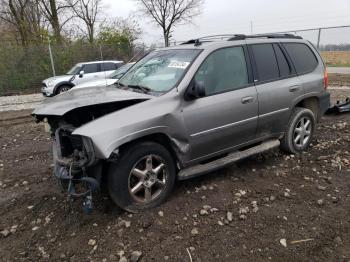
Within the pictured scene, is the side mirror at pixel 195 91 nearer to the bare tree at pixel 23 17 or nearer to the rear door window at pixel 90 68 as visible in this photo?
the rear door window at pixel 90 68

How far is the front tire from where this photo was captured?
3.40m

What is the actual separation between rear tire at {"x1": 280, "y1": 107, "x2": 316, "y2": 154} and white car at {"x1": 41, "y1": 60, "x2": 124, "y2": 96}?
10255 millimetres

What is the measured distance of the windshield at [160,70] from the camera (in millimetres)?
3928

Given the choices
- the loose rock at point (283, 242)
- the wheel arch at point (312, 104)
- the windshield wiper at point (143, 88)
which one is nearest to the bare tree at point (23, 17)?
the windshield wiper at point (143, 88)

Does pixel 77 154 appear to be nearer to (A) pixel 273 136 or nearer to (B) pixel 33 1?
(A) pixel 273 136

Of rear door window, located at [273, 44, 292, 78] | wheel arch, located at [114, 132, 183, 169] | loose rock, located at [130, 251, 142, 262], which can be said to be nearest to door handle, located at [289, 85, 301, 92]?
rear door window, located at [273, 44, 292, 78]

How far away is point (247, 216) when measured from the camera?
11.7 feet

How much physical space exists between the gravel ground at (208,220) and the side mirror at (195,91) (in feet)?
4.01

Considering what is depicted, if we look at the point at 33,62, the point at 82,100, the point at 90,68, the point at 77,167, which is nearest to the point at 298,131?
the point at 82,100

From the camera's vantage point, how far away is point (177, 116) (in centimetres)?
368

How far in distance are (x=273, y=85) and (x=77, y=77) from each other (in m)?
11.9

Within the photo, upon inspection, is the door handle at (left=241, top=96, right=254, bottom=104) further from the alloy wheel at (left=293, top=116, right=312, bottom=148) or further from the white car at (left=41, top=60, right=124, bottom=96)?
the white car at (left=41, top=60, right=124, bottom=96)

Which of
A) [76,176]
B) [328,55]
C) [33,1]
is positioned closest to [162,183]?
[76,176]

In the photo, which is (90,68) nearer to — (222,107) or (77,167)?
(222,107)
